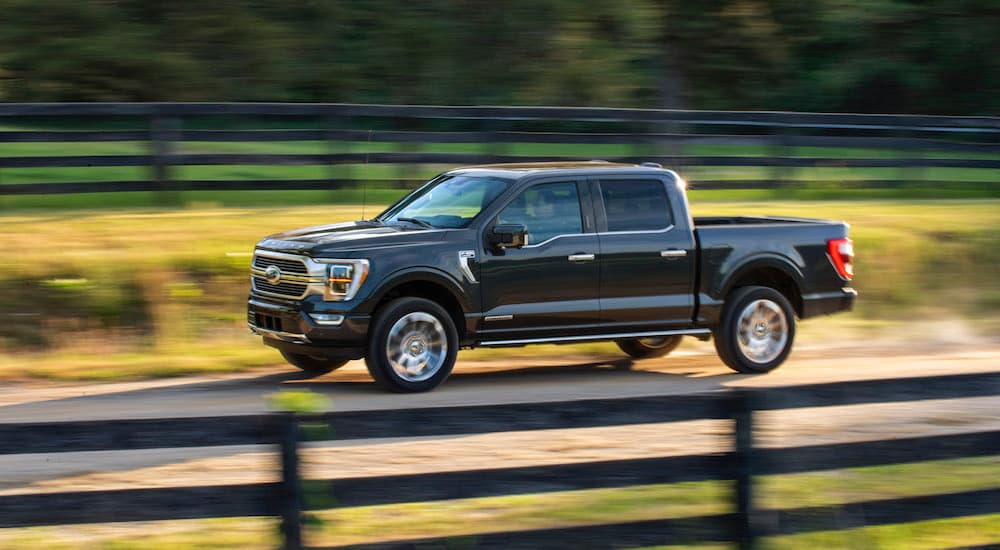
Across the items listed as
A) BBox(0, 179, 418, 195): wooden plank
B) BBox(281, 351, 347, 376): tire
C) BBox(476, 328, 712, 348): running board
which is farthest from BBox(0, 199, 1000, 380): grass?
BBox(476, 328, 712, 348): running board

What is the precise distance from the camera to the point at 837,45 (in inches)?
1366

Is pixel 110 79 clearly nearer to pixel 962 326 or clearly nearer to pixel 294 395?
pixel 962 326

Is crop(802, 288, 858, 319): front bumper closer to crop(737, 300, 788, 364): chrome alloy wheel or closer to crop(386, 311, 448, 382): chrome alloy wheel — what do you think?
crop(737, 300, 788, 364): chrome alloy wheel

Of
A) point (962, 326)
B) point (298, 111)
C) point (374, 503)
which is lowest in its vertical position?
point (962, 326)

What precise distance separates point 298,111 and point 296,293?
7.38 metres

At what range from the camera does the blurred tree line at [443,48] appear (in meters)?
24.1

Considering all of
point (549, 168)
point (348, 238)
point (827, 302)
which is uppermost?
point (549, 168)

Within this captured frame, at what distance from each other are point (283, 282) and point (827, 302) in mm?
4939

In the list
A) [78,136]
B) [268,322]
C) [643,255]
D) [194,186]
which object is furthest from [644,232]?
[78,136]

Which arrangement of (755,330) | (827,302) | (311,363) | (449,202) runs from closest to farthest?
(449,202)
(311,363)
(755,330)
(827,302)

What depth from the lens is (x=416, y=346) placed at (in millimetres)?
9656

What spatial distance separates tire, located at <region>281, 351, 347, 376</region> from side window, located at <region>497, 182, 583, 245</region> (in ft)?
6.63

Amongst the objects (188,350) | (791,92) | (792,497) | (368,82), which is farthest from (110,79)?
(792,497)

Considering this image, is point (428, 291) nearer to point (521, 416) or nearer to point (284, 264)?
point (284, 264)
